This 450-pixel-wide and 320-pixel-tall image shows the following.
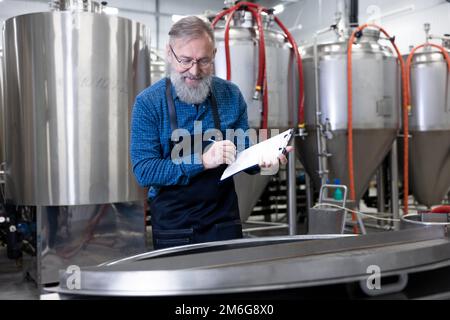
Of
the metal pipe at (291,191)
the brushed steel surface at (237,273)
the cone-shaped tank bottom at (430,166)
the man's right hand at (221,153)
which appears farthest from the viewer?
the cone-shaped tank bottom at (430,166)

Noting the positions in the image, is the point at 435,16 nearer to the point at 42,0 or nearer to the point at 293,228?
the point at 293,228

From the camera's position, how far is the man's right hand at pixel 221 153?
1.40 meters

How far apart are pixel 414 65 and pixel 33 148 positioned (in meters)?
3.89

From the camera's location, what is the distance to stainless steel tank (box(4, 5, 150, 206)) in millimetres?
2986

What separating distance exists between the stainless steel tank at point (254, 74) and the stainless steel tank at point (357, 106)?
1.28 ft

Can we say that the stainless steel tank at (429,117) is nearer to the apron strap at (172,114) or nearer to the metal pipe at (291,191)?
the metal pipe at (291,191)

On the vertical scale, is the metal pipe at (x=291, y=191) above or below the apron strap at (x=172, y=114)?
below

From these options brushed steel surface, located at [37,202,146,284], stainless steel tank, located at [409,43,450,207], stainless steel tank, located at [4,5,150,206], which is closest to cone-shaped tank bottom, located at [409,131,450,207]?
stainless steel tank, located at [409,43,450,207]

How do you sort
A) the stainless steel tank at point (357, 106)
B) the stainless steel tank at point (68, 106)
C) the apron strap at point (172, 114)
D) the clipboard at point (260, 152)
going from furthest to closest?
1. the stainless steel tank at point (357, 106)
2. the stainless steel tank at point (68, 106)
3. the apron strap at point (172, 114)
4. the clipboard at point (260, 152)

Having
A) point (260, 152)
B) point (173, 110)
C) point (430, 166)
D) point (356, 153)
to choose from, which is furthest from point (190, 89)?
point (430, 166)

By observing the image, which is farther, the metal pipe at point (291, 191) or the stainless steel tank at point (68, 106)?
the metal pipe at point (291, 191)

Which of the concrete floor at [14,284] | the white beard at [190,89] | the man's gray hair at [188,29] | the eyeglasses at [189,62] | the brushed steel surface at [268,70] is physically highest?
the brushed steel surface at [268,70]

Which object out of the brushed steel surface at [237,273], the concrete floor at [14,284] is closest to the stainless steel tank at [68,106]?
the concrete floor at [14,284]
